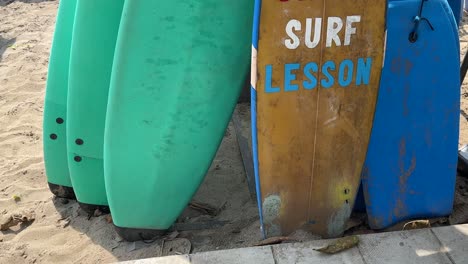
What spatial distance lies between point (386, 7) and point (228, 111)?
0.79 m

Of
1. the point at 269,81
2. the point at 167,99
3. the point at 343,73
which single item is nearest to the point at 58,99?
the point at 167,99

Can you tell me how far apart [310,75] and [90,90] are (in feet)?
3.36

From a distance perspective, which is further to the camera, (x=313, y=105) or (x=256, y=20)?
(x=313, y=105)

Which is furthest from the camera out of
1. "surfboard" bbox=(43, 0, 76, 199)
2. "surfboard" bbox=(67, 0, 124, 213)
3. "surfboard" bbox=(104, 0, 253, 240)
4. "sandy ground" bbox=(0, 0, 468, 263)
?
"surfboard" bbox=(43, 0, 76, 199)

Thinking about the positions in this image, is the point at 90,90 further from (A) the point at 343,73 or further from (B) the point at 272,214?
(A) the point at 343,73

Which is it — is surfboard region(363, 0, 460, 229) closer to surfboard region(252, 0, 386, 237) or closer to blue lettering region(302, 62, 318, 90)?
surfboard region(252, 0, 386, 237)

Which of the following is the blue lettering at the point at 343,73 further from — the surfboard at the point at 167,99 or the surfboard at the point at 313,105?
the surfboard at the point at 167,99

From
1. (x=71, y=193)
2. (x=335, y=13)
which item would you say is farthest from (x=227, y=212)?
(x=335, y=13)

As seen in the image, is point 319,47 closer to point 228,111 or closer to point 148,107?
point 228,111

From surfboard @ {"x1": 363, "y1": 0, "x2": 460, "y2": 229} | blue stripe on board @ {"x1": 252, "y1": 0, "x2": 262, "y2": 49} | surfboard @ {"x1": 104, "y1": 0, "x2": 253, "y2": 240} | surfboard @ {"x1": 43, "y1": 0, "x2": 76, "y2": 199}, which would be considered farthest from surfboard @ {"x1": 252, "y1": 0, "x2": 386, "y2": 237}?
surfboard @ {"x1": 43, "y1": 0, "x2": 76, "y2": 199}

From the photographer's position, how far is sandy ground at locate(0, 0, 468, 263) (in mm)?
2463

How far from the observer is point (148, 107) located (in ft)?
7.37

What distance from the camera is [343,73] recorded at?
2.04m

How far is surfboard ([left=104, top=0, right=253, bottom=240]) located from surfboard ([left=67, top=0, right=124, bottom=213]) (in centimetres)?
22
